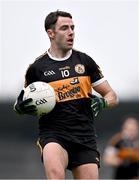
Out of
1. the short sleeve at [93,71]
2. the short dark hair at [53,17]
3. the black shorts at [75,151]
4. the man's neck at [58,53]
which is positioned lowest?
the black shorts at [75,151]

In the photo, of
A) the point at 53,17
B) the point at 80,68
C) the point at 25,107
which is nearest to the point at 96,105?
the point at 80,68

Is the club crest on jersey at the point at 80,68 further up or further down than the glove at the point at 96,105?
further up

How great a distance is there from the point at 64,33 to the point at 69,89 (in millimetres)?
698

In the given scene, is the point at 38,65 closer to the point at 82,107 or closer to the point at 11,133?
the point at 82,107

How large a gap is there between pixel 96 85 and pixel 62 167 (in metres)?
1.24

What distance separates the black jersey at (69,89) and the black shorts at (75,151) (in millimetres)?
91

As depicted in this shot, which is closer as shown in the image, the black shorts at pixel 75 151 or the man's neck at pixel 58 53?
the black shorts at pixel 75 151

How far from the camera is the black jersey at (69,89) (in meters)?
11.7

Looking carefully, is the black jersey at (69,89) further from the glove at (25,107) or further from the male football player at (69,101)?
the glove at (25,107)

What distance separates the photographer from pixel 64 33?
468 inches

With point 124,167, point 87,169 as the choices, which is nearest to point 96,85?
point 87,169

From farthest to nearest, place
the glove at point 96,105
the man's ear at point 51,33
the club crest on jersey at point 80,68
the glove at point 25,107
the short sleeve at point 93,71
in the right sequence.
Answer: the man's ear at point 51,33, the short sleeve at point 93,71, the club crest on jersey at point 80,68, the glove at point 25,107, the glove at point 96,105

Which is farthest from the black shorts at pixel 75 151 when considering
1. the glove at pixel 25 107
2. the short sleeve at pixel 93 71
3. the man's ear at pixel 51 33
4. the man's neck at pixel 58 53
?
the man's ear at pixel 51 33

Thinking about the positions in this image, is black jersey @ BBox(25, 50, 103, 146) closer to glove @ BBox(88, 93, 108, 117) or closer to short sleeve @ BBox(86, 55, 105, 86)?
short sleeve @ BBox(86, 55, 105, 86)
